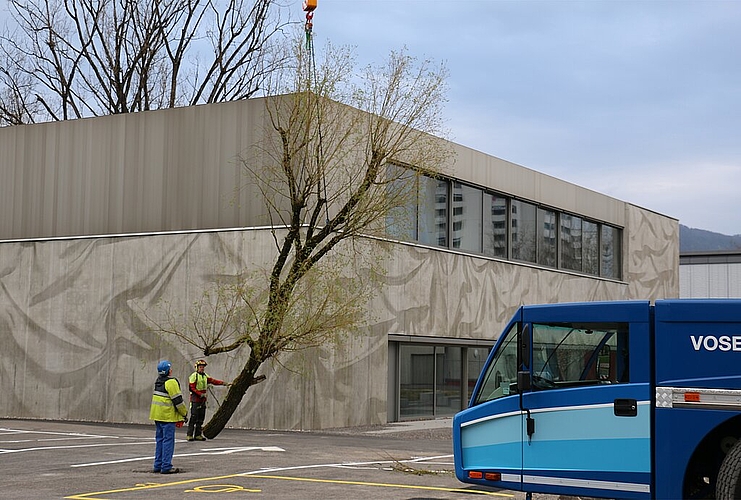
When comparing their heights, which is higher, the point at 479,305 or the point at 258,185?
the point at 258,185

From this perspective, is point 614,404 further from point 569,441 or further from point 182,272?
point 182,272

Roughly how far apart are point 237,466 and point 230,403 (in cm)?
586

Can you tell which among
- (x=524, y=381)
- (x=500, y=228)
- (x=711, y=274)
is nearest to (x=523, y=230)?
(x=500, y=228)

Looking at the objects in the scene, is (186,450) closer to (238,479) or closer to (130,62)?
(238,479)

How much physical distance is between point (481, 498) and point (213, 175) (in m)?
16.9

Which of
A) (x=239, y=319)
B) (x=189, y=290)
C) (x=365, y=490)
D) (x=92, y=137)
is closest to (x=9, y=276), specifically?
(x=92, y=137)

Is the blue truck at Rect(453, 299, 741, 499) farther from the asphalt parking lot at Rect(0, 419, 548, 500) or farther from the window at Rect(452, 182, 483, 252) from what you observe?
the window at Rect(452, 182, 483, 252)

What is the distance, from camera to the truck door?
11.1 metres

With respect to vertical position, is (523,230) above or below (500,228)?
above

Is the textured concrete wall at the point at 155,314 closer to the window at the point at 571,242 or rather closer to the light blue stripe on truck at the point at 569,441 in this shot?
the window at the point at 571,242

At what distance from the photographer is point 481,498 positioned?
1405 centimetres

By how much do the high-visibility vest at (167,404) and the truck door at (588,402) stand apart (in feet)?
22.8

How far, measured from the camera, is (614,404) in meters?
11.2

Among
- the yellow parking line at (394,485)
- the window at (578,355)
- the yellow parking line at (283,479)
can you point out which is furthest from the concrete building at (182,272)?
the window at (578,355)
